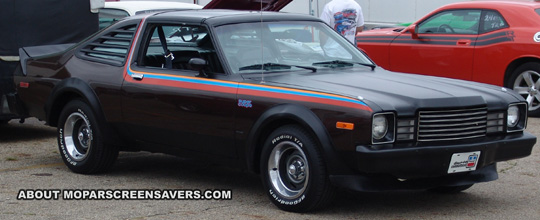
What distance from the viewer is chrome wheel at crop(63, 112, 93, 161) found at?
7.78 m

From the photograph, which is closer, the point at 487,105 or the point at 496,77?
the point at 487,105

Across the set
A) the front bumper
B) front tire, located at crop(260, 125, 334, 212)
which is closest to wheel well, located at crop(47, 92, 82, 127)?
front tire, located at crop(260, 125, 334, 212)

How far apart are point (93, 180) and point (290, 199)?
83.7 inches

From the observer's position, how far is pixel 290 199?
6.08m

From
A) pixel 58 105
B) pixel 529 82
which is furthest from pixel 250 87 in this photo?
pixel 529 82

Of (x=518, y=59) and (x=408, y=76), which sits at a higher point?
(x=408, y=76)

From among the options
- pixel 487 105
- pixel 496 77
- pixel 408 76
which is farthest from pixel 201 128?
pixel 496 77

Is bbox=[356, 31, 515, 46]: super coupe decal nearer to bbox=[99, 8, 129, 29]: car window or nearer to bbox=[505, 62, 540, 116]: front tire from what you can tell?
bbox=[505, 62, 540, 116]: front tire

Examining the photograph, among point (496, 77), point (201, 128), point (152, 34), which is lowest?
point (496, 77)

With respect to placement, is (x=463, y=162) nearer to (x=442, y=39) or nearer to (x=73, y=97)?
(x=73, y=97)

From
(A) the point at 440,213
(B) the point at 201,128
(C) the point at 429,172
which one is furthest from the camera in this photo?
(B) the point at 201,128

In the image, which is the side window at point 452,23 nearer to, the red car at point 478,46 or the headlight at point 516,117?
the red car at point 478,46

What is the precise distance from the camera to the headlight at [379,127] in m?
5.68

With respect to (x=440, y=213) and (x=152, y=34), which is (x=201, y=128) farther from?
(x=440, y=213)
